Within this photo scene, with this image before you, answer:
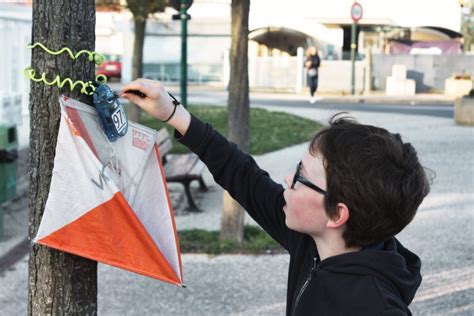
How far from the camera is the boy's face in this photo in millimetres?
2268

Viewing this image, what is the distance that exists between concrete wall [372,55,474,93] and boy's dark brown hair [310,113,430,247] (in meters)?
30.0

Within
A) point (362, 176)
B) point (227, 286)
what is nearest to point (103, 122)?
point (362, 176)

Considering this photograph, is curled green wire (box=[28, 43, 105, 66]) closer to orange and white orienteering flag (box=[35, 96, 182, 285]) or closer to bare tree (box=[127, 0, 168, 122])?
orange and white orienteering flag (box=[35, 96, 182, 285])

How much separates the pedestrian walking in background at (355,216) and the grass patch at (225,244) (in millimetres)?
4558

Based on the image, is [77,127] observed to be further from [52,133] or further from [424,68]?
[424,68]

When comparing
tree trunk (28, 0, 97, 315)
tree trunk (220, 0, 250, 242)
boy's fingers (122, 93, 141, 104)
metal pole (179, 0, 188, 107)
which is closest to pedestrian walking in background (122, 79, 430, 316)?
boy's fingers (122, 93, 141, 104)

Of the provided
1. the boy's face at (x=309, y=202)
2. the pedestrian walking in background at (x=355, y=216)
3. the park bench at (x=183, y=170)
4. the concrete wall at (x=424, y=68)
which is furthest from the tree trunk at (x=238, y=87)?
the concrete wall at (x=424, y=68)

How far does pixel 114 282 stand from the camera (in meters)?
6.17

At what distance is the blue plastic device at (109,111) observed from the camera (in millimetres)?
2609

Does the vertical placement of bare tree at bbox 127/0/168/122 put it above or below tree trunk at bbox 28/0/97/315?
above

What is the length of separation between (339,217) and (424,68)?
1232 inches

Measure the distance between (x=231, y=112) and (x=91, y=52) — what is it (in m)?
4.80

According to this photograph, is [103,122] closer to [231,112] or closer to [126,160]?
[126,160]

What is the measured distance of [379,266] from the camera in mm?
Answer: 2244
